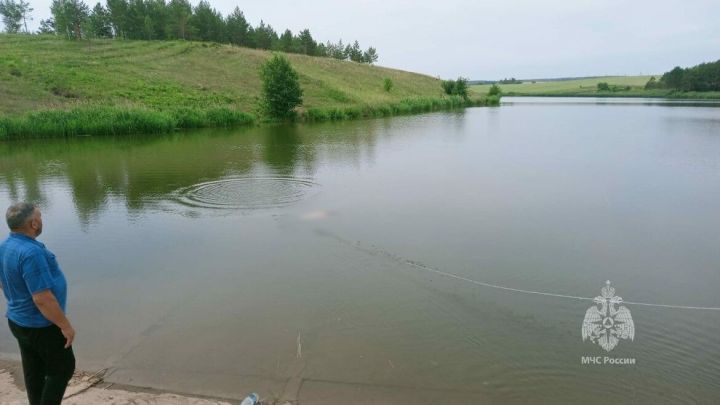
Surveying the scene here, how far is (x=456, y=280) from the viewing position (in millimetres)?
8125

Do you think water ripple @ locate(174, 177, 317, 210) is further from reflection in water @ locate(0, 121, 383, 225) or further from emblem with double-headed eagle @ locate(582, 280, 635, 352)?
emblem with double-headed eagle @ locate(582, 280, 635, 352)

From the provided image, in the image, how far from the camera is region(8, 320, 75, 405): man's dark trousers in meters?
3.81

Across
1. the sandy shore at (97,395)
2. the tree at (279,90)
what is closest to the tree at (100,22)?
the tree at (279,90)

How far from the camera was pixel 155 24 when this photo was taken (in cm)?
7762

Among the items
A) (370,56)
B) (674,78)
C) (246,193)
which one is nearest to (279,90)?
(246,193)

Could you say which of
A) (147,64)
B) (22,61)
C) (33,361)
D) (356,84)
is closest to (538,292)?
(33,361)

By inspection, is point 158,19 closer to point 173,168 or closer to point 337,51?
point 337,51

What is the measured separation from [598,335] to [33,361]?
6369mm

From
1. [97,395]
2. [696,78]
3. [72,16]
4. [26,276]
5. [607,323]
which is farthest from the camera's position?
[696,78]

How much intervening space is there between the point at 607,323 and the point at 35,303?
672cm

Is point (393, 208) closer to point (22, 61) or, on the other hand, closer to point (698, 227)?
point (698, 227)

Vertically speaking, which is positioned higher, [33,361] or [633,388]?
[33,361]

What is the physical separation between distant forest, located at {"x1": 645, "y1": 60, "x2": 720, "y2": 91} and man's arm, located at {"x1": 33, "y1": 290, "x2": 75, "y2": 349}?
12637 cm

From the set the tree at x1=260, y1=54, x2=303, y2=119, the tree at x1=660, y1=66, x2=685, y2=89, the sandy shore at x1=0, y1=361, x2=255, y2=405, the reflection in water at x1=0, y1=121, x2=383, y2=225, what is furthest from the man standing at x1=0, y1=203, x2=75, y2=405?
the tree at x1=660, y1=66, x2=685, y2=89
